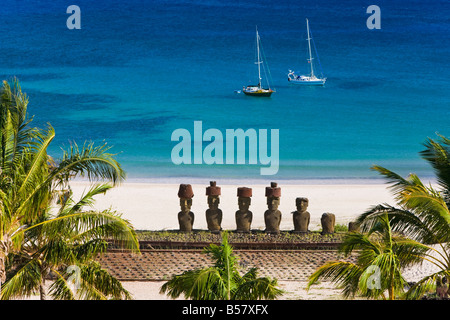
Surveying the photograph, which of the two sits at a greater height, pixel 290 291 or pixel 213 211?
pixel 213 211

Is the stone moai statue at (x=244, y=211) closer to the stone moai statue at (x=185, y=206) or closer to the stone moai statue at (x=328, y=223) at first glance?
the stone moai statue at (x=185, y=206)

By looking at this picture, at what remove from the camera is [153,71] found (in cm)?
5581

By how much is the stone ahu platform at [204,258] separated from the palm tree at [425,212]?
3.87m

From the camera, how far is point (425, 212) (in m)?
11.7

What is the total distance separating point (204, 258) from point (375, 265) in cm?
584

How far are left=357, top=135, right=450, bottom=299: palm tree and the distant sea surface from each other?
82.5 ft

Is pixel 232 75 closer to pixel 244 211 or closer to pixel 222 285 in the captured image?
pixel 244 211

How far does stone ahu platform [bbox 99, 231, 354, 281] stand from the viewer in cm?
1623

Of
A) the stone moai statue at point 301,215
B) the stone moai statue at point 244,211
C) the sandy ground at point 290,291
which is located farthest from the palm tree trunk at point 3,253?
the stone moai statue at point 301,215

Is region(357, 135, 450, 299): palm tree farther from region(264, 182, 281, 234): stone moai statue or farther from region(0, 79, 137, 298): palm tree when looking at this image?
region(264, 182, 281, 234): stone moai statue

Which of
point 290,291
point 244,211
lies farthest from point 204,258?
point 290,291

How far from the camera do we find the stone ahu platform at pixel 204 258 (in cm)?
1623
